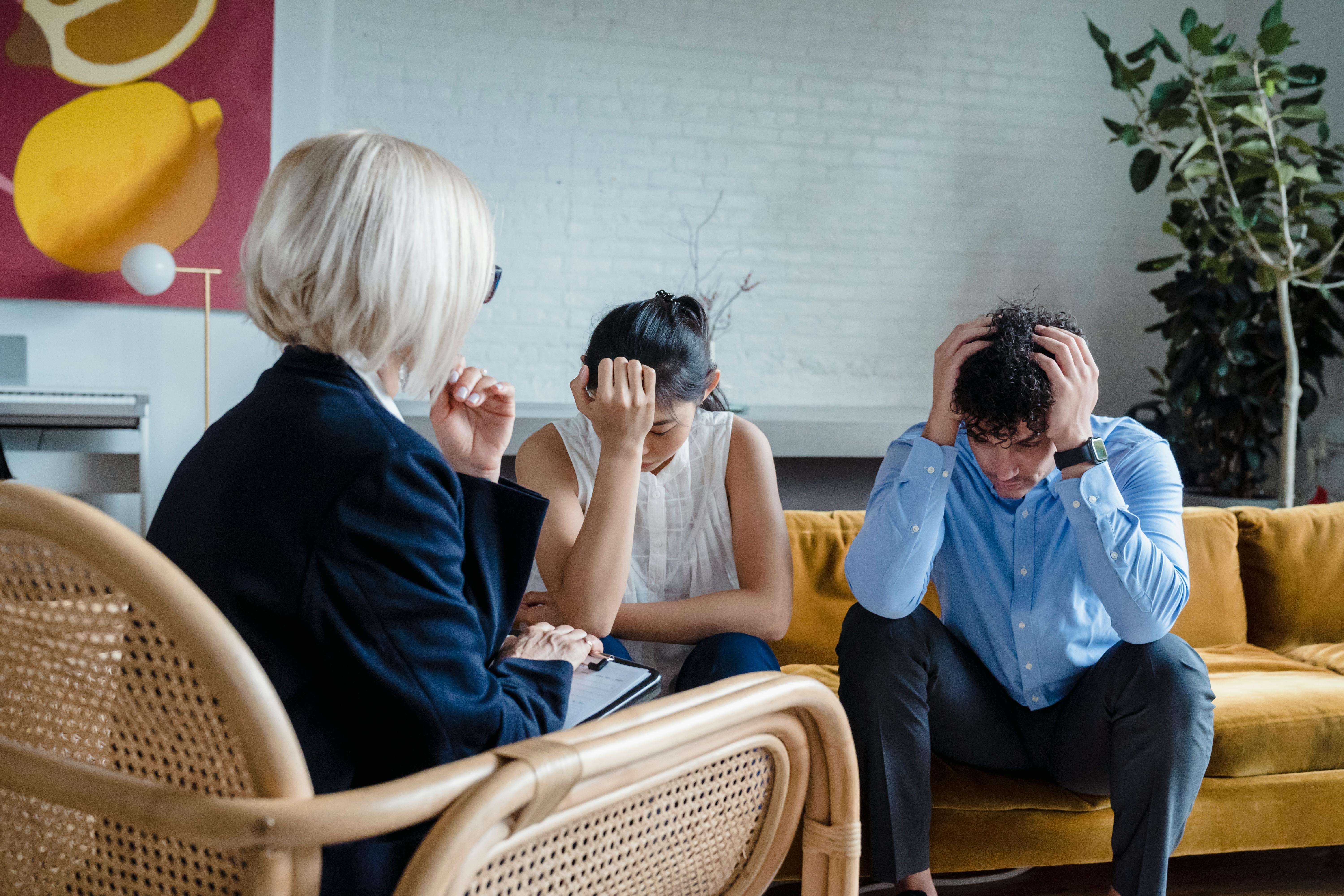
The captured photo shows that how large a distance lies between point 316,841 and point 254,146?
3.92m

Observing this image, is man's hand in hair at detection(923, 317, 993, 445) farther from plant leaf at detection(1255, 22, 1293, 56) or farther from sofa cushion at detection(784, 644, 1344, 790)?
plant leaf at detection(1255, 22, 1293, 56)

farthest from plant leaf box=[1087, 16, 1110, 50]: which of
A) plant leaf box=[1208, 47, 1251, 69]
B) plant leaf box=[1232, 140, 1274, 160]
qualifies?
plant leaf box=[1232, 140, 1274, 160]

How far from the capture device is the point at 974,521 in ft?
5.68

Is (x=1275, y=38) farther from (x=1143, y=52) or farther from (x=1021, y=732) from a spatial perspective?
(x=1021, y=732)

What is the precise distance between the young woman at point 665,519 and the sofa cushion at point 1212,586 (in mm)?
1047

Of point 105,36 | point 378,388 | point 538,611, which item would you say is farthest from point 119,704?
point 105,36

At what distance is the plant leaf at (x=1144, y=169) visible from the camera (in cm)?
434

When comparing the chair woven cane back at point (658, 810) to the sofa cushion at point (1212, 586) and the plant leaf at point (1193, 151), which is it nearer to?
the sofa cushion at point (1212, 586)

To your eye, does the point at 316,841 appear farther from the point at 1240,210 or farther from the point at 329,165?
the point at 1240,210

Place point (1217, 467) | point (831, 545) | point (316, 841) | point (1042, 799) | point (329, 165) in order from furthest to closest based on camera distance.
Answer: point (1217, 467) < point (831, 545) < point (1042, 799) < point (329, 165) < point (316, 841)

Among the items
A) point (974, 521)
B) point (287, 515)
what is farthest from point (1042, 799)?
point (287, 515)

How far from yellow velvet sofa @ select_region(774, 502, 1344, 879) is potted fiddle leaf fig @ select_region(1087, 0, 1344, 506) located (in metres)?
1.79

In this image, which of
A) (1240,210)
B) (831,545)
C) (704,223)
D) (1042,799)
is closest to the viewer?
(1042,799)

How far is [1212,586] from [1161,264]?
2.47 meters
